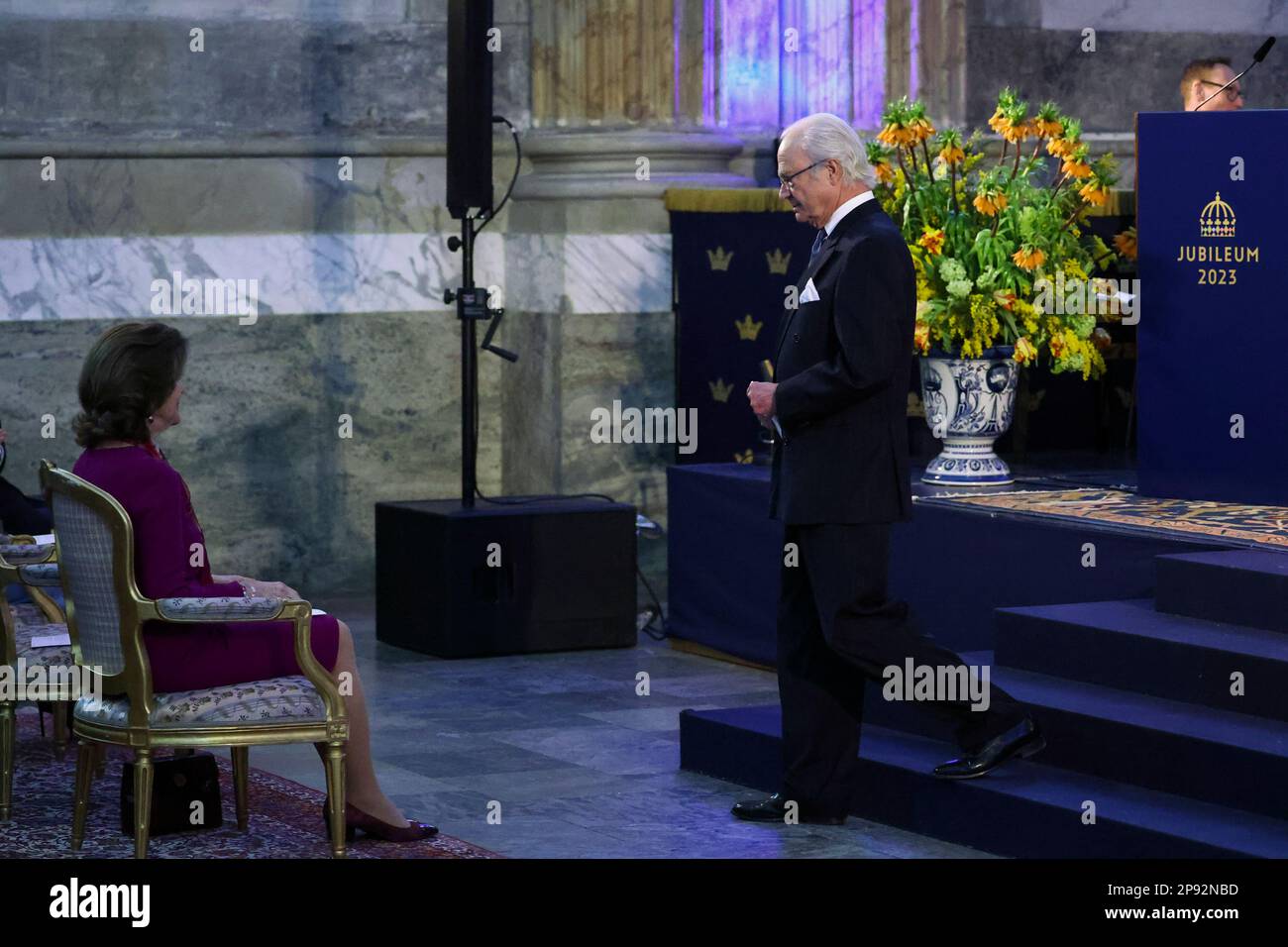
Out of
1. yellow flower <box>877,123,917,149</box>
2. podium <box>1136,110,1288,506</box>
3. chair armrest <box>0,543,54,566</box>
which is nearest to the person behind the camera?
chair armrest <box>0,543,54,566</box>

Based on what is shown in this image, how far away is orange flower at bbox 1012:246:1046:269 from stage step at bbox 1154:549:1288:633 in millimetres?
1454

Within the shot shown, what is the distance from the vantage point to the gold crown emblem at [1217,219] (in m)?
7.06

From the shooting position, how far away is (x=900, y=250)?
5527 millimetres

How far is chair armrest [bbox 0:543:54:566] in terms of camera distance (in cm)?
633

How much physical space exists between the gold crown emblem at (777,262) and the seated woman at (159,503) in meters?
4.93

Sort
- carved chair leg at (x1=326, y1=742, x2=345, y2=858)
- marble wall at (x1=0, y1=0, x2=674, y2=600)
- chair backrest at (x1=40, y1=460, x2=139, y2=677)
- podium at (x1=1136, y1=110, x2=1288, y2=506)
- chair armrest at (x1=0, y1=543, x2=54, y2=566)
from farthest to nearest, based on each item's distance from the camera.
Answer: marble wall at (x1=0, y1=0, x2=674, y2=600) < podium at (x1=1136, y1=110, x2=1288, y2=506) < chair armrest at (x1=0, y1=543, x2=54, y2=566) < carved chair leg at (x1=326, y1=742, x2=345, y2=858) < chair backrest at (x1=40, y1=460, x2=139, y2=677)

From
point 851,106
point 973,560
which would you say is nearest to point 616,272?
point 851,106

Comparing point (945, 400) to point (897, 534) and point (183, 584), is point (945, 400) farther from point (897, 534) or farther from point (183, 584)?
point (183, 584)

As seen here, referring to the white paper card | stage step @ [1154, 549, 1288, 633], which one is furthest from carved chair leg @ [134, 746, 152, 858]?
stage step @ [1154, 549, 1288, 633]

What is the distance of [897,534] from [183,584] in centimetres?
298

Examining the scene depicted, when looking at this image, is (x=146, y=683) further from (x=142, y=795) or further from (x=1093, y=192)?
(x=1093, y=192)

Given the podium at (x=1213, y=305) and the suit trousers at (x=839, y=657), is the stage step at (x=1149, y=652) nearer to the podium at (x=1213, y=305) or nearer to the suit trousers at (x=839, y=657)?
the suit trousers at (x=839, y=657)

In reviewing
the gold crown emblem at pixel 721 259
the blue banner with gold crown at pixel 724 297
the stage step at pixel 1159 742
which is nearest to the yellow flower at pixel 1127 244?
the stage step at pixel 1159 742

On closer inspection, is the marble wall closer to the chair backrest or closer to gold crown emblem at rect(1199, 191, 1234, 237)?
gold crown emblem at rect(1199, 191, 1234, 237)
